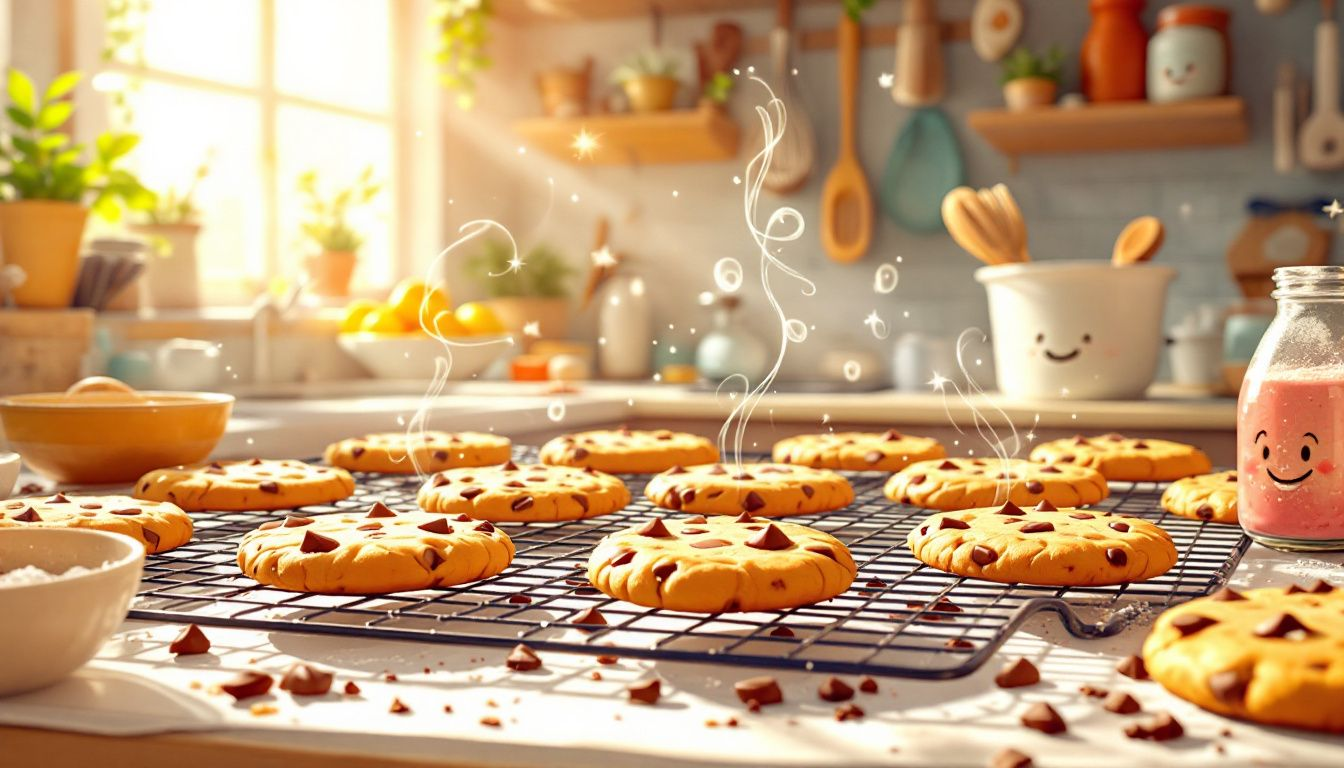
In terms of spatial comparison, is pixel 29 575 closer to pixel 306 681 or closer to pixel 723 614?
pixel 306 681

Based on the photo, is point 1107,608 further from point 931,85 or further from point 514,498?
point 931,85

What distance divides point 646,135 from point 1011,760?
333 cm

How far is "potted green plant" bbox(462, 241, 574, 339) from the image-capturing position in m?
4.03

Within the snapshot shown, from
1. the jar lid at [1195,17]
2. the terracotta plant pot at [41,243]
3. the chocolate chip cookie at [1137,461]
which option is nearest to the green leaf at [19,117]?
the terracotta plant pot at [41,243]

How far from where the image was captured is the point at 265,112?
3.52 metres

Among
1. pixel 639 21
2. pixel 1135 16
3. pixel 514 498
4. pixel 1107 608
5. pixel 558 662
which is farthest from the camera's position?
pixel 639 21

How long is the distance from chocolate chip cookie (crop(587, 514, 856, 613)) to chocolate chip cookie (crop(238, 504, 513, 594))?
0.10 m

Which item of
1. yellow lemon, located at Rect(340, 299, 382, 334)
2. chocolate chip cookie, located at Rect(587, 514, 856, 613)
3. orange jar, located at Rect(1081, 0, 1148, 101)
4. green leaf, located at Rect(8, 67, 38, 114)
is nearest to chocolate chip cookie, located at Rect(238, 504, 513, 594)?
chocolate chip cookie, located at Rect(587, 514, 856, 613)

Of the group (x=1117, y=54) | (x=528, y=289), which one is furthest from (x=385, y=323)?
(x=1117, y=54)

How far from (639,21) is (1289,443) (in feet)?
10.8

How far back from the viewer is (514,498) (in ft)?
4.76

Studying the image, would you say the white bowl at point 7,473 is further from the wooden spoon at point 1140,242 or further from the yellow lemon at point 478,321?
the wooden spoon at point 1140,242

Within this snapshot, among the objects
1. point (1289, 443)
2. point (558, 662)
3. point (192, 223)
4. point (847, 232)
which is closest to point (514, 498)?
point (558, 662)

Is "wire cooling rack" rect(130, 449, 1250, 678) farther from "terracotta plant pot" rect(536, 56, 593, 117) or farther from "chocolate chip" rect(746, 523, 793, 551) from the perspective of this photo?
"terracotta plant pot" rect(536, 56, 593, 117)
